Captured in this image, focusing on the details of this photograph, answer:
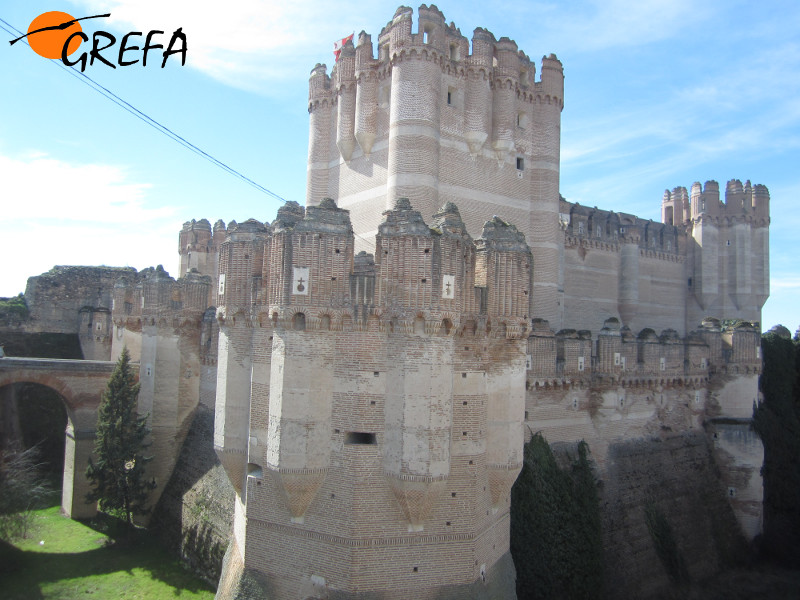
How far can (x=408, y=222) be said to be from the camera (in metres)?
13.0

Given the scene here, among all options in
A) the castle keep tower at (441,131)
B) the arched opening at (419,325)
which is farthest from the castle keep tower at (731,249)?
the arched opening at (419,325)

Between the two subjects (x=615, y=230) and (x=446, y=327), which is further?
(x=615, y=230)

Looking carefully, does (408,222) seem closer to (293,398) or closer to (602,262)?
(293,398)

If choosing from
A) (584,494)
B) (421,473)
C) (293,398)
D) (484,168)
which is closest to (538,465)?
(584,494)

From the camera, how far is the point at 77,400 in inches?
947

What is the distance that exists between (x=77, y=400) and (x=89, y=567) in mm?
6856

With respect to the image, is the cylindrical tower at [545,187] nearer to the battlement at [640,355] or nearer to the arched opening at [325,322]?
the battlement at [640,355]

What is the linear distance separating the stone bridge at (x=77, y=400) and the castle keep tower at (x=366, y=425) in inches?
526

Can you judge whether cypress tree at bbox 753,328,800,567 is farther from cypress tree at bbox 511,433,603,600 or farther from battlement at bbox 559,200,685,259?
cypress tree at bbox 511,433,603,600

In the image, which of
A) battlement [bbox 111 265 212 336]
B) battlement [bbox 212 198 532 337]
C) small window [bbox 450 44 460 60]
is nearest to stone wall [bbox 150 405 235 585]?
battlement [bbox 111 265 212 336]

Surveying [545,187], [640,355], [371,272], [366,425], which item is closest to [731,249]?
[640,355]

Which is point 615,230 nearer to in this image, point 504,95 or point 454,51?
point 504,95

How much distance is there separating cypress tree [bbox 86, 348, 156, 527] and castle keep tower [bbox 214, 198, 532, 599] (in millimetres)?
10358

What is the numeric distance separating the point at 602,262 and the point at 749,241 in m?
11.5
